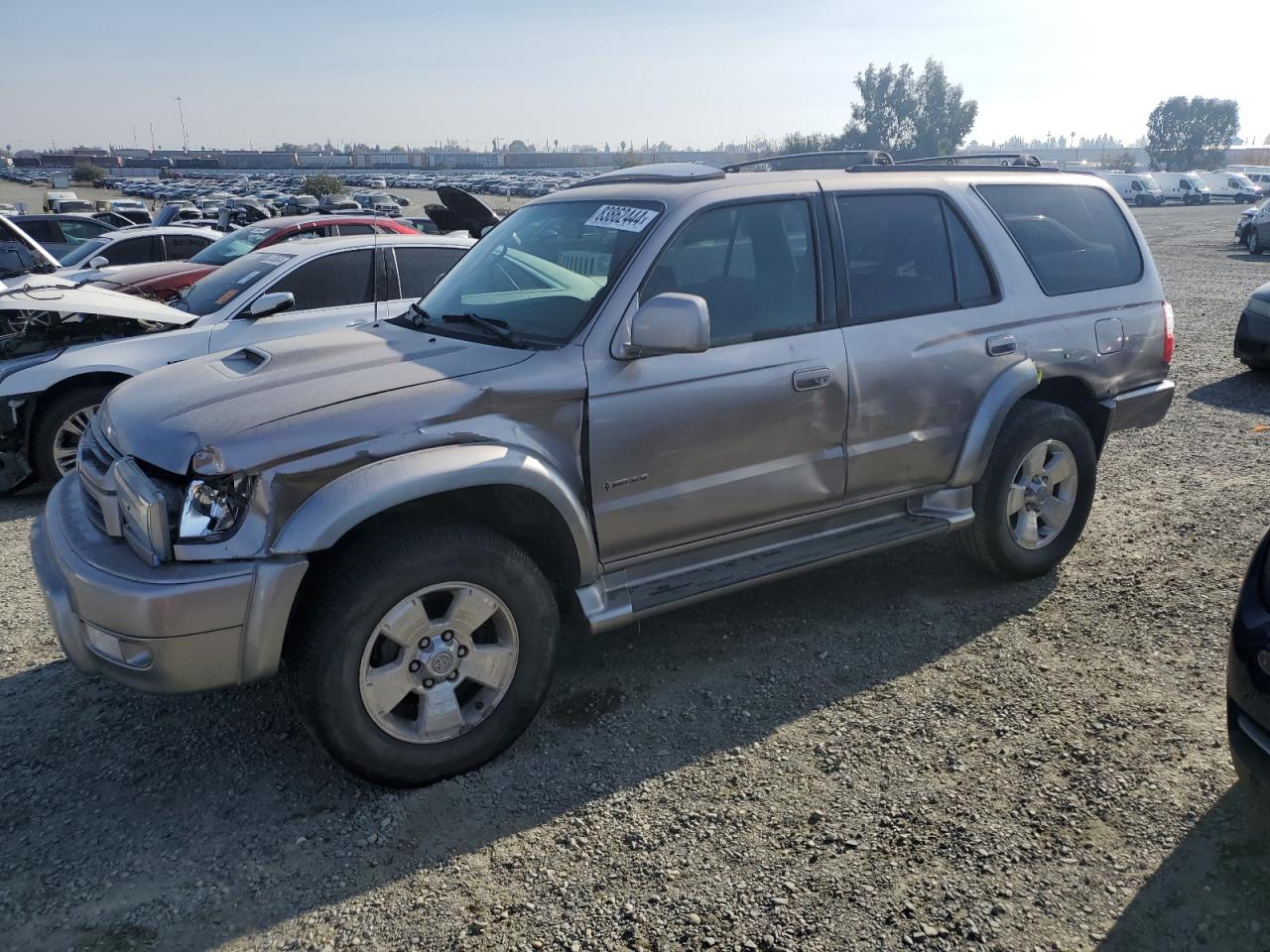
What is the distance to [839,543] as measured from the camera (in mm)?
4066

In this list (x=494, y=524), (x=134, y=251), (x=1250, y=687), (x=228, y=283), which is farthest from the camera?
(x=134, y=251)

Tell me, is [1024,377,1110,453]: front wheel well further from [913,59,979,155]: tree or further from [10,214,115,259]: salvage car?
[913,59,979,155]: tree

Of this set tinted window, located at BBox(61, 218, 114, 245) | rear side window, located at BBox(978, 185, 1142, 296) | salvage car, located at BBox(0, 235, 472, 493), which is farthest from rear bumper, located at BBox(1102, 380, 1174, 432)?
tinted window, located at BBox(61, 218, 114, 245)

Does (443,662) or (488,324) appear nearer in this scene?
(443,662)

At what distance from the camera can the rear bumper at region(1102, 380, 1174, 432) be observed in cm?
486

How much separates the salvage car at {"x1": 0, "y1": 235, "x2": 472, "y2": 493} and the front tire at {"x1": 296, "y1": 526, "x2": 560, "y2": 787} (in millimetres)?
2744

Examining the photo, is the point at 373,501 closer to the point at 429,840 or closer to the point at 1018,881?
the point at 429,840

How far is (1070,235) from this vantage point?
189 inches

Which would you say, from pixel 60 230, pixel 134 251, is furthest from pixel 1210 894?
pixel 60 230

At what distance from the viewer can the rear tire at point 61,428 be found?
611 centimetres

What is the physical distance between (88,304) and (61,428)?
3.42 ft

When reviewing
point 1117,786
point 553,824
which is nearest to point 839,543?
point 1117,786

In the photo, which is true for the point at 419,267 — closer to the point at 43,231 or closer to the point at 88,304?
the point at 88,304

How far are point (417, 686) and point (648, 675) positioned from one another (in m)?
1.15
